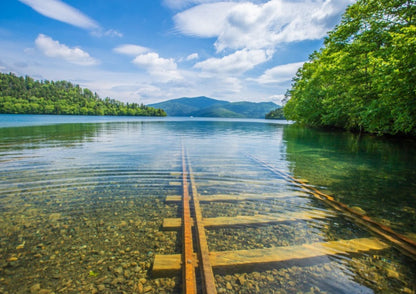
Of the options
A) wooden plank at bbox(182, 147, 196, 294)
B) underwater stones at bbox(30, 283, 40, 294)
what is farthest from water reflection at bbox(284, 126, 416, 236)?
underwater stones at bbox(30, 283, 40, 294)

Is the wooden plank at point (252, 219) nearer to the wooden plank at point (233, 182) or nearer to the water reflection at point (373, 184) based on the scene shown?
the water reflection at point (373, 184)

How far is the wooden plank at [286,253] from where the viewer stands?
12.4 ft

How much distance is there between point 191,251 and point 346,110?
34.5m

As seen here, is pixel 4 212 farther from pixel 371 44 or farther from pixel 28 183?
pixel 371 44

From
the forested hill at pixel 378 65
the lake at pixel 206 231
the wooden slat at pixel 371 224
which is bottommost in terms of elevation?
the lake at pixel 206 231

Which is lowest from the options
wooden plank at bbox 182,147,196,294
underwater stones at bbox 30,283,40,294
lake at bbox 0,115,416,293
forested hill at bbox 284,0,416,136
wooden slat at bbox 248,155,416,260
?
underwater stones at bbox 30,283,40,294

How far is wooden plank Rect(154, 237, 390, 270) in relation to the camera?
377cm

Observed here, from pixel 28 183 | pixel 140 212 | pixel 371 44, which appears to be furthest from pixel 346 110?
pixel 28 183

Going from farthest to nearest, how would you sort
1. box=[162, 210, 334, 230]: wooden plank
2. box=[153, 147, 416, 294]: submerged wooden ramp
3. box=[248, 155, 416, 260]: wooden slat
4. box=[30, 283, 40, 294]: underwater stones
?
box=[162, 210, 334, 230]: wooden plank, box=[248, 155, 416, 260]: wooden slat, box=[153, 147, 416, 294]: submerged wooden ramp, box=[30, 283, 40, 294]: underwater stones

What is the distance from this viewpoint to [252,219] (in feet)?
18.2

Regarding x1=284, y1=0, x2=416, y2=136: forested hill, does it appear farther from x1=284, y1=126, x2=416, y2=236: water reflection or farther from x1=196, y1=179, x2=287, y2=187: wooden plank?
x1=196, y1=179, x2=287, y2=187: wooden plank

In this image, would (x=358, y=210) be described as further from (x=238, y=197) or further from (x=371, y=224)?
(x=238, y=197)

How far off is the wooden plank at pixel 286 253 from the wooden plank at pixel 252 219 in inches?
45.5

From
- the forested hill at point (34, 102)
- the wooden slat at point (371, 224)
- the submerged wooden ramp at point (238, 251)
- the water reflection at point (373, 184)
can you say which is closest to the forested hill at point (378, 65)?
the water reflection at point (373, 184)
